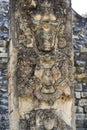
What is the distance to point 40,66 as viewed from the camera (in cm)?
926

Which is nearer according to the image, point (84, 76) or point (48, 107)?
point (48, 107)

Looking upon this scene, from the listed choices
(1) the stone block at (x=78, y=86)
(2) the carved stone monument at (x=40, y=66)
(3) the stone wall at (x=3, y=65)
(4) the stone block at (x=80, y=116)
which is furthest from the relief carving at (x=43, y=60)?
(1) the stone block at (x=78, y=86)

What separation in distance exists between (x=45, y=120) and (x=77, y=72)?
439 cm

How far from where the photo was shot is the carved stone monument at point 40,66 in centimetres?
913

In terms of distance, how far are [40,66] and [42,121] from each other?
36.5 inches

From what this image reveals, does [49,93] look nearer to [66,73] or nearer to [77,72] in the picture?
[66,73]

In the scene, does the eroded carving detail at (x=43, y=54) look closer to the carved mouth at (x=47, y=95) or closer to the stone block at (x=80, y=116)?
the carved mouth at (x=47, y=95)

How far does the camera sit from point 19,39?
9.27 meters

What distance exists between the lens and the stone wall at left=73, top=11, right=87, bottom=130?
42.7 ft

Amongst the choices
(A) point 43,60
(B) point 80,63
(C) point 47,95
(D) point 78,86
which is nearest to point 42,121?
(C) point 47,95

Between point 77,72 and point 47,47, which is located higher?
point 47,47

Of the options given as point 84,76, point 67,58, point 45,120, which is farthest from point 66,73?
point 84,76

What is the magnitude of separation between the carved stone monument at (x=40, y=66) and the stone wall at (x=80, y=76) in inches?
147

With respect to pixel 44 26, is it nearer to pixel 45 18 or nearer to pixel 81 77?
pixel 45 18
